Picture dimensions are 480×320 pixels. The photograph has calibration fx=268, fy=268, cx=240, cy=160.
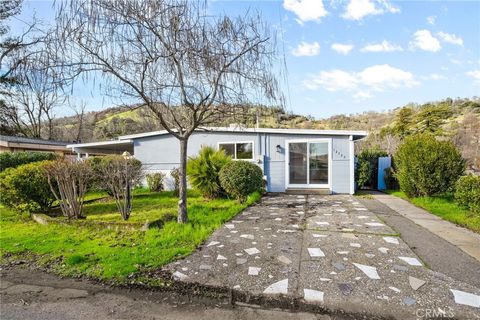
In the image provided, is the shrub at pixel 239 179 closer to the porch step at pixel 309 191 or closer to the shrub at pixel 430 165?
the porch step at pixel 309 191

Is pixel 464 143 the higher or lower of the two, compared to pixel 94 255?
higher

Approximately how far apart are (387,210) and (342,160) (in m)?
3.62

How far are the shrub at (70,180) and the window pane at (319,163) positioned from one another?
320 inches

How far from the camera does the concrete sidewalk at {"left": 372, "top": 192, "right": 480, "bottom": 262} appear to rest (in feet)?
14.6

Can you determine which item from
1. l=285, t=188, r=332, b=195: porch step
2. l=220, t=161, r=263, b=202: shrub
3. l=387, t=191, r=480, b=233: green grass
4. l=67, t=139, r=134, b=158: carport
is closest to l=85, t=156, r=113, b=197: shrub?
l=220, t=161, r=263, b=202: shrub

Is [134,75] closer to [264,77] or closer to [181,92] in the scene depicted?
[181,92]

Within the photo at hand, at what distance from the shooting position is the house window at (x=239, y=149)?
38.4 feet

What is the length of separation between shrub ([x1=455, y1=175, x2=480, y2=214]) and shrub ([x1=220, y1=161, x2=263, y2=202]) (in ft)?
17.7

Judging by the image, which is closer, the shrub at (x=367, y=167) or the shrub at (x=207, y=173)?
the shrub at (x=207, y=173)

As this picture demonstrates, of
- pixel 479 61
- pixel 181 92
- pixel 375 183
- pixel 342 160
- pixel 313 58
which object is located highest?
pixel 479 61

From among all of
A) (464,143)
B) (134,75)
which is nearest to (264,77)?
(134,75)

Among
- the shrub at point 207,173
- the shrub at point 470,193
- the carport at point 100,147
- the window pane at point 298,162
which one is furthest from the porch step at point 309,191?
the carport at point 100,147

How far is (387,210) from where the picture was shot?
7.54 meters

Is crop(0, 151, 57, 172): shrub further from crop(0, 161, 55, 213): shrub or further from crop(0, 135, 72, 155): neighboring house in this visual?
crop(0, 161, 55, 213): shrub
